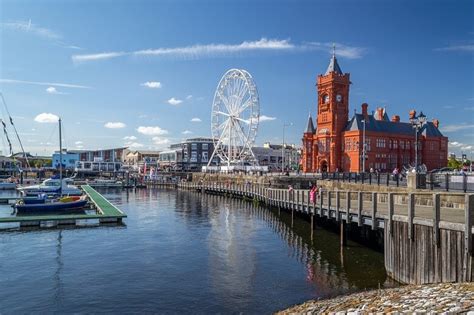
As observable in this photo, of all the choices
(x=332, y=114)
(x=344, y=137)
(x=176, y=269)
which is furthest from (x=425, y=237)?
(x=332, y=114)

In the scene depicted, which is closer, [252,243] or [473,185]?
[473,185]

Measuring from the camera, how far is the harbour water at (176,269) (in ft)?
52.4

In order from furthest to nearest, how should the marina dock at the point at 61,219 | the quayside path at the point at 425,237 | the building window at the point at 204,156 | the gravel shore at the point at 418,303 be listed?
the building window at the point at 204,156 → the marina dock at the point at 61,219 → the quayside path at the point at 425,237 → the gravel shore at the point at 418,303

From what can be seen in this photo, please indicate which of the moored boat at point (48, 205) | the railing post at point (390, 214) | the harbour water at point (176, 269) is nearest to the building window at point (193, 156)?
the moored boat at point (48, 205)

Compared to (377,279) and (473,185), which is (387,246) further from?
(473,185)

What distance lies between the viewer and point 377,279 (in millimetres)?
18047

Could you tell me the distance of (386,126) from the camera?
276ft

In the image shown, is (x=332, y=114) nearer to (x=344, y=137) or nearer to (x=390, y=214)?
(x=344, y=137)

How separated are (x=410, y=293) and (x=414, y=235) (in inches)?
176

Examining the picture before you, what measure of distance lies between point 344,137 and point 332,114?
5.02 meters

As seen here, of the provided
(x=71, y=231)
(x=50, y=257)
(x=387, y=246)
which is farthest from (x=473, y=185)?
(x=71, y=231)

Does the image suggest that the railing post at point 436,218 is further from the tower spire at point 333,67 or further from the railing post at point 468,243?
the tower spire at point 333,67

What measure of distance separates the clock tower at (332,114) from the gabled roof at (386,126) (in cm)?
261

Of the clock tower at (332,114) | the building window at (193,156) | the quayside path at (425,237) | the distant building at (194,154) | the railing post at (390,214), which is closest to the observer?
the quayside path at (425,237)
